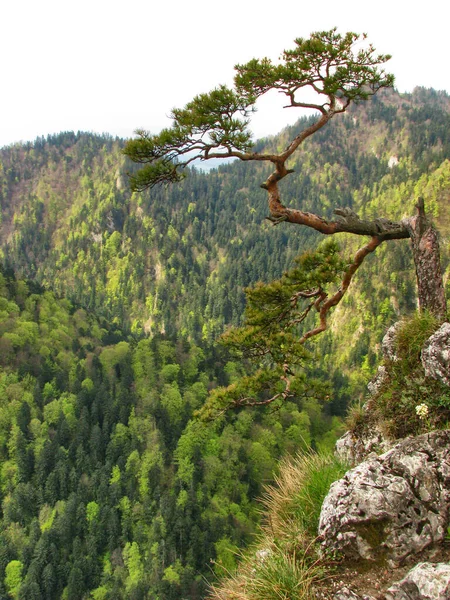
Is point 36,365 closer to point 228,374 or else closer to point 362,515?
point 228,374

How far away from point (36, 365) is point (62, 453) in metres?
24.3

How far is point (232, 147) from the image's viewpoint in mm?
11492

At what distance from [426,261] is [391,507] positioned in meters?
6.39

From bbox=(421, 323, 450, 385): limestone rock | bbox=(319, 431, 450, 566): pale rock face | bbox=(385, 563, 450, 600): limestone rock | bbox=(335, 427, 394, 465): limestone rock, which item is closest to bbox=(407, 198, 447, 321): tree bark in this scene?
bbox=(421, 323, 450, 385): limestone rock

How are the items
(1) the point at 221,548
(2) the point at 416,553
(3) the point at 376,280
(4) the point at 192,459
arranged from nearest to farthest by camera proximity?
1. (2) the point at 416,553
2. (1) the point at 221,548
3. (4) the point at 192,459
4. (3) the point at 376,280

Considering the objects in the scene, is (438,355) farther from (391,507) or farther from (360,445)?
(391,507)

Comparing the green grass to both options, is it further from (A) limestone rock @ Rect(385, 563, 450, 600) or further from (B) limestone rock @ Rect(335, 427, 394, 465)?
(A) limestone rock @ Rect(385, 563, 450, 600)

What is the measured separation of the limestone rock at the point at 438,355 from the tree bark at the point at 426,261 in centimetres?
199

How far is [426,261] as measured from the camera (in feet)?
38.0

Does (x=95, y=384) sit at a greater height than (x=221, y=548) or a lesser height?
greater

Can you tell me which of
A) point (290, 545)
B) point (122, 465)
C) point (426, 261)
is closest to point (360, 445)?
point (290, 545)

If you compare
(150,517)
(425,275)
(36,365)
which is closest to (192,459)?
(150,517)

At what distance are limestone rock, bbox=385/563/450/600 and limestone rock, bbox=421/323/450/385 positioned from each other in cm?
331

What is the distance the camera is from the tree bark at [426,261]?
11281 mm
